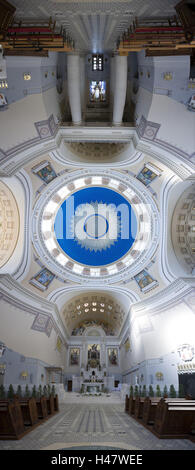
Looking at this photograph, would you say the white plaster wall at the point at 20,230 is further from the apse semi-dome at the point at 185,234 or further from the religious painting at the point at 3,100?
the apse semi-dome at the point at 185,234

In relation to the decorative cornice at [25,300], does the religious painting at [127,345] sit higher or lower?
lower

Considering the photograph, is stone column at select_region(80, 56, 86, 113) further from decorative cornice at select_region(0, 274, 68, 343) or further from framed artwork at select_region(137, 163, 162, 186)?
decorative cornice at select_region(0, 274, 68, 343)

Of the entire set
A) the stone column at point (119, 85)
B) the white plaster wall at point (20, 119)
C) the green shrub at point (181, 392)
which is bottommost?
the green shrub at point (181, 392)

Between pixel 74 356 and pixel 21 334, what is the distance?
1180 centimetres

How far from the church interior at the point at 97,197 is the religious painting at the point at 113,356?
4.40ft

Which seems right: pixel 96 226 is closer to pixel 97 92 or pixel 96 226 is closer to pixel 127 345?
pixel 97 92

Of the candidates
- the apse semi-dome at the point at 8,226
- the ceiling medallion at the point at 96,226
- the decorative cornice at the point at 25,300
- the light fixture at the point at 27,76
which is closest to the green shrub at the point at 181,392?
the decorative cornice at the point at 25,300

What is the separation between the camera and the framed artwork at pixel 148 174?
17484 millimetres

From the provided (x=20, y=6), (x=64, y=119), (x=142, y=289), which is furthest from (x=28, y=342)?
(x=20, y=6)

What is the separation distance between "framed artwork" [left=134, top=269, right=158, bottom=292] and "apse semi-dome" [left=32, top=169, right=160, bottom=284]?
1.44 feet

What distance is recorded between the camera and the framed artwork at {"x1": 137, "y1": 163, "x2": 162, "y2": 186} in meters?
17.5

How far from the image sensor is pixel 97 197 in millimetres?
21969

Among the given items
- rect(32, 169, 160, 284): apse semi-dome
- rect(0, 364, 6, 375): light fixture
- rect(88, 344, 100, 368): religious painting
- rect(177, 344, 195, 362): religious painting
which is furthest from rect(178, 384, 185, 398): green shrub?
rect(88, 344, 100, 368): religious painting

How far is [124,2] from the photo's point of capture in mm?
9484
